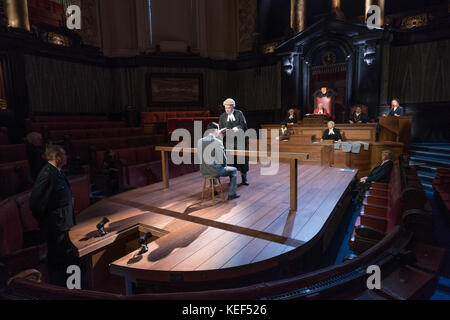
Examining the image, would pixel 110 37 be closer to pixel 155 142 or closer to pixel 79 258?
pixel 155 142

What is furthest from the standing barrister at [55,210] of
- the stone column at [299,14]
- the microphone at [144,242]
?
the stone column at [299,14]

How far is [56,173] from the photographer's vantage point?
2164 millimetres

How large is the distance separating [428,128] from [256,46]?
7270 mm

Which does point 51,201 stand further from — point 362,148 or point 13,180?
point 362,148

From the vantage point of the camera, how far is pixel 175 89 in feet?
36.4

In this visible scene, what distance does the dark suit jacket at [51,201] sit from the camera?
208 cm

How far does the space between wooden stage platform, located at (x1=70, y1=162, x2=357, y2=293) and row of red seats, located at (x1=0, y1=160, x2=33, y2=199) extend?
1.05 m

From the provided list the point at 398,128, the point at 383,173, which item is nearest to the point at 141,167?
the point at 383,173

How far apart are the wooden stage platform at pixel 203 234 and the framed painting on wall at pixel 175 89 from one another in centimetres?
728

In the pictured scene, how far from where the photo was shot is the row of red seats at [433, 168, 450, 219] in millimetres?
3572

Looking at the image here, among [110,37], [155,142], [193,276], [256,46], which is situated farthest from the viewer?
[256,46]

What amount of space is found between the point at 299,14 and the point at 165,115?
271 inches

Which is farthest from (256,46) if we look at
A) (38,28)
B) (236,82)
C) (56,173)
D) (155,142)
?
(56,173)

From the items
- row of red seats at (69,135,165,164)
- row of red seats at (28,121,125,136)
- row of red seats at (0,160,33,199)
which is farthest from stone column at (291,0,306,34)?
row of red seats at (0,160,33,199)
